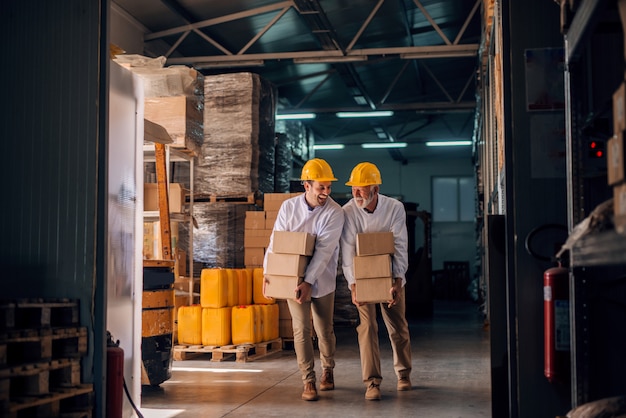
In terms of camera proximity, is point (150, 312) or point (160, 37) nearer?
point (150, 312)

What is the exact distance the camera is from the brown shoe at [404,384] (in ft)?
22.1

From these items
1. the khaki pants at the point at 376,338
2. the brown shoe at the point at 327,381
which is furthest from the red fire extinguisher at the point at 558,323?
the brown shoe at the point at 327,381

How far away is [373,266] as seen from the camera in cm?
625

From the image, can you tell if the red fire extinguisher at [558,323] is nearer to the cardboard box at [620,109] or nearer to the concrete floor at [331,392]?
the cardboard box at [620,109]

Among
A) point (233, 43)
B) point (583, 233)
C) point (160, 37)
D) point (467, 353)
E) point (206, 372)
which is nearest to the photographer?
point (583, 233)

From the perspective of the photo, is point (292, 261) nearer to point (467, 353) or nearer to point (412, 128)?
point (467, 353)

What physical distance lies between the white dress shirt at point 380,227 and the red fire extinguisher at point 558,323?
2.54 m

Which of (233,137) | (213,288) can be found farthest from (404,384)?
(233,137)

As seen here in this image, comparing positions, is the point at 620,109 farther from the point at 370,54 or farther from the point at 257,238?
the point at 370,54

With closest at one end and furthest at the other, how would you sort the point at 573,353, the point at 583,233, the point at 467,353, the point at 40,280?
the point at 583,233 < the point at 573,353 < the point at 40,280 < the point at 467,353

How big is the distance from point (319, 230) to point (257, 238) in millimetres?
3992

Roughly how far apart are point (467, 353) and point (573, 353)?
19.9 feet

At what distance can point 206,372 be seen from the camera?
7926 millimetres

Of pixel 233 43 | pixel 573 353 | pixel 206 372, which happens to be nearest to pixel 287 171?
pixel 233 43
